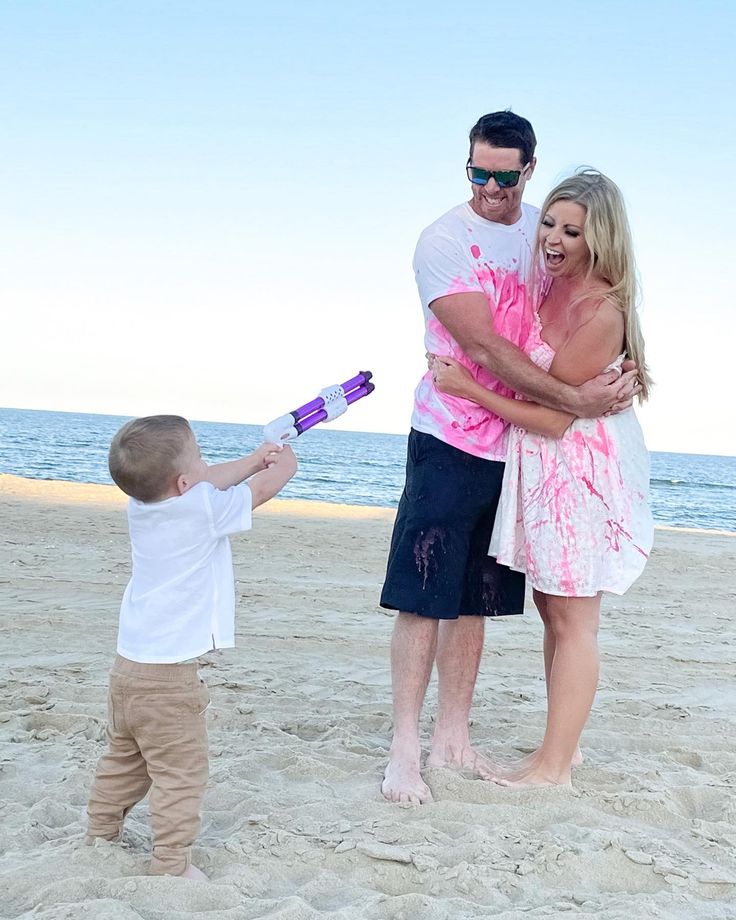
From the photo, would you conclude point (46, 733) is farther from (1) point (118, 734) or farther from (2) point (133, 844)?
(1) point (118, 734)

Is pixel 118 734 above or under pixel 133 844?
above

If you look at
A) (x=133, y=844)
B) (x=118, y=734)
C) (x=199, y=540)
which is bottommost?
(x=133, y=844)

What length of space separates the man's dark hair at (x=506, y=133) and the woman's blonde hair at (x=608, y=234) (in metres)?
0.19

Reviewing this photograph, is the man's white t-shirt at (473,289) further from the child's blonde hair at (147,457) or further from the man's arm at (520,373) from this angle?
the child's blonde hair at (147,457)

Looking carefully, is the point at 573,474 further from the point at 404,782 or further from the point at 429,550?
the point at 404,782

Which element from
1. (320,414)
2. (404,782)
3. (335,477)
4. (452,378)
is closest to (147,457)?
(320,414)

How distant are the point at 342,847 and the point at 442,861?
0.91 feet

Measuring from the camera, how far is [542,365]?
3162 millimetres

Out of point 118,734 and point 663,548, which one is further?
point 663,548

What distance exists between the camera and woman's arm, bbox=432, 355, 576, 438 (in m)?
3.08

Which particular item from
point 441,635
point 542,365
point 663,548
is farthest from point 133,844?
point 663,548

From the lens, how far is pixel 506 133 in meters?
3.08

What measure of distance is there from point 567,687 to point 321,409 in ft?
4.12

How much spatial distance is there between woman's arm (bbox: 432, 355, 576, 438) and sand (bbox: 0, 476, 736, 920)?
120cm
